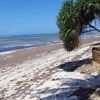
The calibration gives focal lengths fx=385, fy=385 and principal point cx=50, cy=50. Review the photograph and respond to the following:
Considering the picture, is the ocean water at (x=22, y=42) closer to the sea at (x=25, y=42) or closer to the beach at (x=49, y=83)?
the sea at (x=25, y=42)

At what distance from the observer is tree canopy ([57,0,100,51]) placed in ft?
61.3

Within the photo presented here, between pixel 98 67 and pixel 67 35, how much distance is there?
7.78 ft

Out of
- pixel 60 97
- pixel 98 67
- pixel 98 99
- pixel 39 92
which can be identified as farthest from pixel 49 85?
pixel 98 99

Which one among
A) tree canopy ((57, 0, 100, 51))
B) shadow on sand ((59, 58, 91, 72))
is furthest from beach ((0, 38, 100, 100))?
tree canopy ((57, 0, 100, 51))

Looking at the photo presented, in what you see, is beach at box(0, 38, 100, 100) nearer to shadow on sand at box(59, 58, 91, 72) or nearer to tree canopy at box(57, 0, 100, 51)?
shadow on sand at box(59, 58, 91, 72)

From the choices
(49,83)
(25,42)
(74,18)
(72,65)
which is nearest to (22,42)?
(25,42)

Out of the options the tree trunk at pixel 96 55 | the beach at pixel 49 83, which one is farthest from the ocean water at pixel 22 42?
the tree trunk at pixel 96 55

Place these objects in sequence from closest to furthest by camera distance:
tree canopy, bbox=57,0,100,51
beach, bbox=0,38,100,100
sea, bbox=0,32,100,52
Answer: beach, bbox=0,38,100,100, tree canopy, bbox=57,0,100,51, sea, bbox=0,32,100,52

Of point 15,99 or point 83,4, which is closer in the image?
point 15,99

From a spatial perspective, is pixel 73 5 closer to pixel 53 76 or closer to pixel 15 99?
pixel 53 76

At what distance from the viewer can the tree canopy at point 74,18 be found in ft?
61.3

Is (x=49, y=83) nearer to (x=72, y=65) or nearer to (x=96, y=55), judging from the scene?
(x=96, y=55)

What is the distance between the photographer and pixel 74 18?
18891mm

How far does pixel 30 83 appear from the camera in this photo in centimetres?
1744
